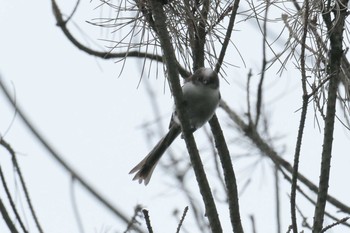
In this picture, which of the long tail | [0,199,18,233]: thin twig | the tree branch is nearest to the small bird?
the long tail

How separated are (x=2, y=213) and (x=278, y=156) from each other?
6.02ft

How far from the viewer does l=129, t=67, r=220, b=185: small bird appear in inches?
122

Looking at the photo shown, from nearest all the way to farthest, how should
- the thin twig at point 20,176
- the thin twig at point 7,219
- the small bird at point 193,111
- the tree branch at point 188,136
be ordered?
the thin twig at point 7,219
the tree branch at point 188,136
the thin twig at point 20,176
the small bird at point 193,111

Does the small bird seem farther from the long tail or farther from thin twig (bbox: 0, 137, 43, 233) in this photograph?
thin twig (bbox: 0, 137, 43, 233)

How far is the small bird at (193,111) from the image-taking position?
10.1 feet

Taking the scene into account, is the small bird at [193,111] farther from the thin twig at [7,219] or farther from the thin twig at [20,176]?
the thin twig at [7,219]

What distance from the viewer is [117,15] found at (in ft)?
10.1

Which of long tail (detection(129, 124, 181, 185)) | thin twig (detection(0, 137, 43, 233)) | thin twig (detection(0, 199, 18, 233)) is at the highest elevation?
long tail (detection(129, 124, 181, 185))

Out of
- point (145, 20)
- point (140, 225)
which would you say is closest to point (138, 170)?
point (140, 225)

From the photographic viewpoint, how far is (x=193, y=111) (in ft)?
10.3

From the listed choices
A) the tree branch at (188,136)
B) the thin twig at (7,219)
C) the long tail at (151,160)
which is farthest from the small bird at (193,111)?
the thin twig at (7,219)

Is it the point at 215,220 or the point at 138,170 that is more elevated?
the point at 138,170

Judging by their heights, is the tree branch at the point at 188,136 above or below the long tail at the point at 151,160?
below

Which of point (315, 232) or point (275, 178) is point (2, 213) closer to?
point (315, 232)
